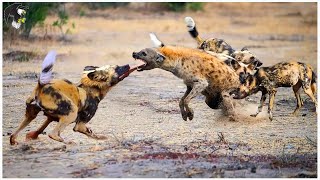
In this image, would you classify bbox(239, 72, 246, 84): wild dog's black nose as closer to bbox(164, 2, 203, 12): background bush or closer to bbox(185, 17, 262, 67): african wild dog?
bbox(185, 17, 262, 67): african wild dog

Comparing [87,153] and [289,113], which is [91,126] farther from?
[289,113]

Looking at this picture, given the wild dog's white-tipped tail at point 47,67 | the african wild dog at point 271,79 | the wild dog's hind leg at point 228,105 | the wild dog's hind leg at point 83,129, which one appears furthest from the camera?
the african wild dog at point 271,79

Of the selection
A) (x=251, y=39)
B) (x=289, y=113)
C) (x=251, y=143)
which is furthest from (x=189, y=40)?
(x=251, y=143)

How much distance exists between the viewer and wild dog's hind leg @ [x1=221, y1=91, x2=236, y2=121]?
33.7 ft

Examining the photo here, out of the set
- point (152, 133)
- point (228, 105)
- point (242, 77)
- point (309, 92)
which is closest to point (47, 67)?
point (152, 133)

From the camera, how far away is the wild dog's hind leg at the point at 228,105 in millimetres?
10281

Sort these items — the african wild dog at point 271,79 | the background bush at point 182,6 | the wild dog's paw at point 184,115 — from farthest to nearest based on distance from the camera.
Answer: the background bush at point 182,6, the african wild dog at point 271,79, the wild dog's paw at point 184,115

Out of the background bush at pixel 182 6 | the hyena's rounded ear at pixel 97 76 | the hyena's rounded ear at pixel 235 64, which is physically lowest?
the hyena's rounded ear at pixel 235 64

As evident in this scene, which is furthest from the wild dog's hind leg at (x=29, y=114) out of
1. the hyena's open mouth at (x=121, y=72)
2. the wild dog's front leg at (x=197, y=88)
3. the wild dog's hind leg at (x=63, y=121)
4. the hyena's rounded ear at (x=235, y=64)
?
the hyena's rounded ear at (x=235, y=64)

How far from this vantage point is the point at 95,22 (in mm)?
22781

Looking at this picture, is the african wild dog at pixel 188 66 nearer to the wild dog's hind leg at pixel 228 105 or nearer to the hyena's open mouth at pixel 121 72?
the wild dog's hind leg at pixel 228 105

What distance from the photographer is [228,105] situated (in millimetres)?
10359

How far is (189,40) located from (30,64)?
5880mm

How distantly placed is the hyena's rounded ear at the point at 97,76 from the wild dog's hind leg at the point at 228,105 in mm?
1747
